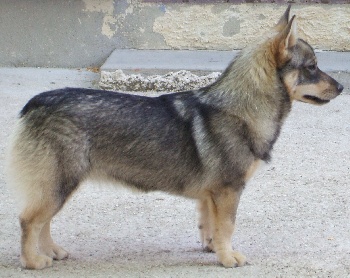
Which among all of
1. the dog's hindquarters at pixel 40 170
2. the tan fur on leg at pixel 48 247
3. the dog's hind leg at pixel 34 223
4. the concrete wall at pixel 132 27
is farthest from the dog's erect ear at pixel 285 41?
the concrete wall at pixel 132 27

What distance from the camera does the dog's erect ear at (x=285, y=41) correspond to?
4.93m

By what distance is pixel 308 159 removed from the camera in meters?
7.25

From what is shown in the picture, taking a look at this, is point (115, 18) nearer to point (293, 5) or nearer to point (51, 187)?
point (293, 5)

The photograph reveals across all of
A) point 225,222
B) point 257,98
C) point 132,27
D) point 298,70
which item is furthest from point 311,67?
point 132,27

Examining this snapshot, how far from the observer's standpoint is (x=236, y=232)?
563cm

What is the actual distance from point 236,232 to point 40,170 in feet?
5.33

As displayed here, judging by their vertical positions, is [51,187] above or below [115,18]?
above

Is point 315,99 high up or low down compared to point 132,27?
up

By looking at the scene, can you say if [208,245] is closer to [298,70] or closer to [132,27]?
[298,70]

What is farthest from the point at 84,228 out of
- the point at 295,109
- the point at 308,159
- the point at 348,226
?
the point at 295,109

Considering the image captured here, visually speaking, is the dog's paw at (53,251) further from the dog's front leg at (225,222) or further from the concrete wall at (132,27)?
the concrete wall at (132,27)

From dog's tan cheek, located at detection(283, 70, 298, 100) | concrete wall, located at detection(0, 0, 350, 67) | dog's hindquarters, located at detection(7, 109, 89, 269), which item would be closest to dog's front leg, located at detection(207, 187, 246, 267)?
dog's tan cheek, located at detection(283, 70, 298, 100)

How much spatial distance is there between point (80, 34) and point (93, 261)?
236 inches

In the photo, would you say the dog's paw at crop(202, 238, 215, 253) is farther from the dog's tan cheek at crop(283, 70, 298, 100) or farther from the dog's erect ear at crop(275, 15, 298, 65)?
the dog's erect ear at crop(275, 15, 298, 65)
